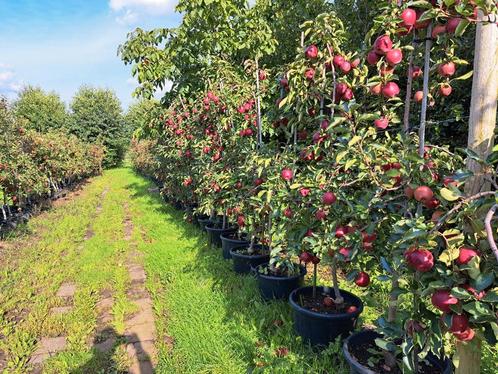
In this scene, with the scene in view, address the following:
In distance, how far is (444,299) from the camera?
52.2 inches

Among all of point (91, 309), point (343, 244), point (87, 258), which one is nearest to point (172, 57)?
point (87, 258)

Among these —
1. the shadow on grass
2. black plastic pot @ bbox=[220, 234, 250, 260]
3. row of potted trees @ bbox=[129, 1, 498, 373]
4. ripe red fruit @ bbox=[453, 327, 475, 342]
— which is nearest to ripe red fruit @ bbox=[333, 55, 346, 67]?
row of potted trees @ bbox=[129, 1, 498, 373]

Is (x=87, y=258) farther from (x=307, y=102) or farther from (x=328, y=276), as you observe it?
(x=307, y=102)

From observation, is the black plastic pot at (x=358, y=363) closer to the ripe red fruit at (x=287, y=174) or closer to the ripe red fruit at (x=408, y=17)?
the ripe red fruit at (x=287, y=174)

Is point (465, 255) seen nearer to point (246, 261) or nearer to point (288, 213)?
point (288, 213)

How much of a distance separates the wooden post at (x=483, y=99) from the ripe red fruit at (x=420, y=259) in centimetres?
34

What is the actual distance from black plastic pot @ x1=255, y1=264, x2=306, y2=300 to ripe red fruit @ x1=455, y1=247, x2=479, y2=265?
2.21 meters

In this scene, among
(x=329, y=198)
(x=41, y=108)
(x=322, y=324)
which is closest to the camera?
(x=329, y=198)

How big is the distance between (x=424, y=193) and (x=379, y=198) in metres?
0.37

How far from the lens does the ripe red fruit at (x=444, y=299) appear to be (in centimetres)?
131

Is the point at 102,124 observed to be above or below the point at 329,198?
above

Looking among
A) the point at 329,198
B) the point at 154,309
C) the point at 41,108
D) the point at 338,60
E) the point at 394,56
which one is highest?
the point at 41,108

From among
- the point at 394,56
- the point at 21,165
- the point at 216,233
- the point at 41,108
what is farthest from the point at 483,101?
the point at 41,108

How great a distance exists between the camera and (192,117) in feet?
20.1
